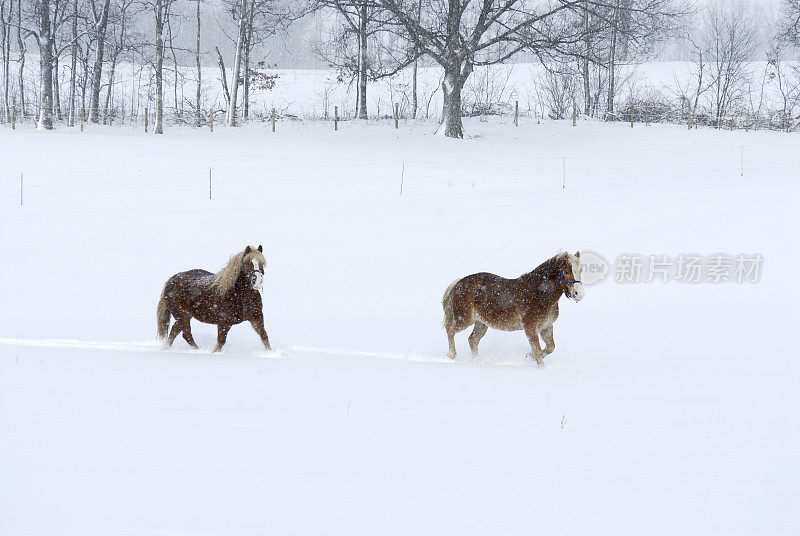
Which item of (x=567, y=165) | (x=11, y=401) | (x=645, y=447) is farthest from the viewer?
(x=567, y=165)

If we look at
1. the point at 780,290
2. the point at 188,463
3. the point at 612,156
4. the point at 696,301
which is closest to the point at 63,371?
the point at 188,463

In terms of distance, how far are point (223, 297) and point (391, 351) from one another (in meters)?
2.45

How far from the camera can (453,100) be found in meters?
31.8

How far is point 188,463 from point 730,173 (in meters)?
24.3

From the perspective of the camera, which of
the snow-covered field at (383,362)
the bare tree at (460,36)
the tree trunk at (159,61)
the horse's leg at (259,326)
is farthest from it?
the tree trunk at (159,61)

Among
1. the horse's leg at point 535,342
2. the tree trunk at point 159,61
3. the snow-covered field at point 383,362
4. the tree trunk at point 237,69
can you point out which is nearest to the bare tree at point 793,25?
the snow-covered field at point 383,362

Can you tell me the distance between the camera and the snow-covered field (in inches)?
152

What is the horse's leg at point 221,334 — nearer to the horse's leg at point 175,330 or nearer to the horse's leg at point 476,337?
the horse's leg at point 175,330

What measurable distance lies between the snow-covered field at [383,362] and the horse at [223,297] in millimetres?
466

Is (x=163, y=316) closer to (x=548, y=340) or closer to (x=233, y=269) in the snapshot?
(x=233, y=269)

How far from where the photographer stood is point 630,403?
20.2ft

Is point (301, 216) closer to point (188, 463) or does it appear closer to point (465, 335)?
point (465, 335)

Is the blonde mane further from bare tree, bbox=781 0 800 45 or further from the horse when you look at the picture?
bare tree, bbox=781 0 800 45

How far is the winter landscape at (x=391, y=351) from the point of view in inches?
153
